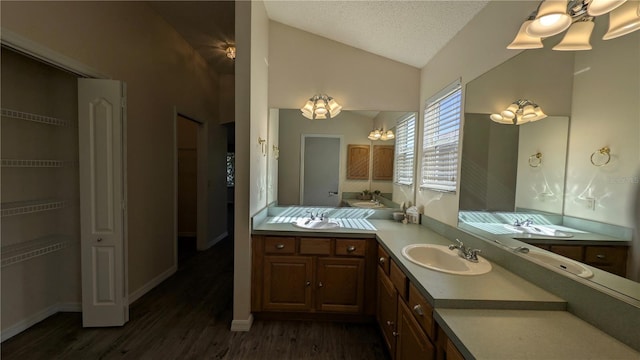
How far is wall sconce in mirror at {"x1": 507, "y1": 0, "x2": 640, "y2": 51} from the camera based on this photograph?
2.93 ft

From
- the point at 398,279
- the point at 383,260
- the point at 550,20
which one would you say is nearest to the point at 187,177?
the point at 383,260

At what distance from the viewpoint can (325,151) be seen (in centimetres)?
290

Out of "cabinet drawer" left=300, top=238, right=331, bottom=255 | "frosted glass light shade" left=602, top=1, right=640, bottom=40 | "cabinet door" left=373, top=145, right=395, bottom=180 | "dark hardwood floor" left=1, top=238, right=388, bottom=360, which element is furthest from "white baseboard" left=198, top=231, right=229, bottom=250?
"frosted glass light shade" left=602, top=1, right=640, bottom=40

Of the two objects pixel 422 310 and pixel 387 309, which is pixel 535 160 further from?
pixel 387 309

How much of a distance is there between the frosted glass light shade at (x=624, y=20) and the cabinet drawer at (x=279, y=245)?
2.12 metres

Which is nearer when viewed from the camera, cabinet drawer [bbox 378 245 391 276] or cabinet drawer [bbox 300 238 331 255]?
cabinet drawer [bbox 378 245 391 276]

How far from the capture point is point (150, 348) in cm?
196

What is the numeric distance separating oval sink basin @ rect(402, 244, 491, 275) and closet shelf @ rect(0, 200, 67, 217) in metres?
2.77

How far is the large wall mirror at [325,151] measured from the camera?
9.32 feet

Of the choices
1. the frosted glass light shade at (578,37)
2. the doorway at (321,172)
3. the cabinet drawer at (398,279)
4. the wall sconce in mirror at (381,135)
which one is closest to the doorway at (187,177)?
the doorway at (321,172)

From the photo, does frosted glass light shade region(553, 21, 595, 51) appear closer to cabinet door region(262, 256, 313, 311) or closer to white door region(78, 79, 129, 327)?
cabinet door region(262, 256, 313, 311)

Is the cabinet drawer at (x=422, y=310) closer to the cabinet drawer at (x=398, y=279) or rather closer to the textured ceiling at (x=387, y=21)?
the cabinet drawer at (x=398, y=279)

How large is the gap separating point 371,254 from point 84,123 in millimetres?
2582

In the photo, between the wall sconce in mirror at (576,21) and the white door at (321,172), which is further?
the white door at (321,172)
